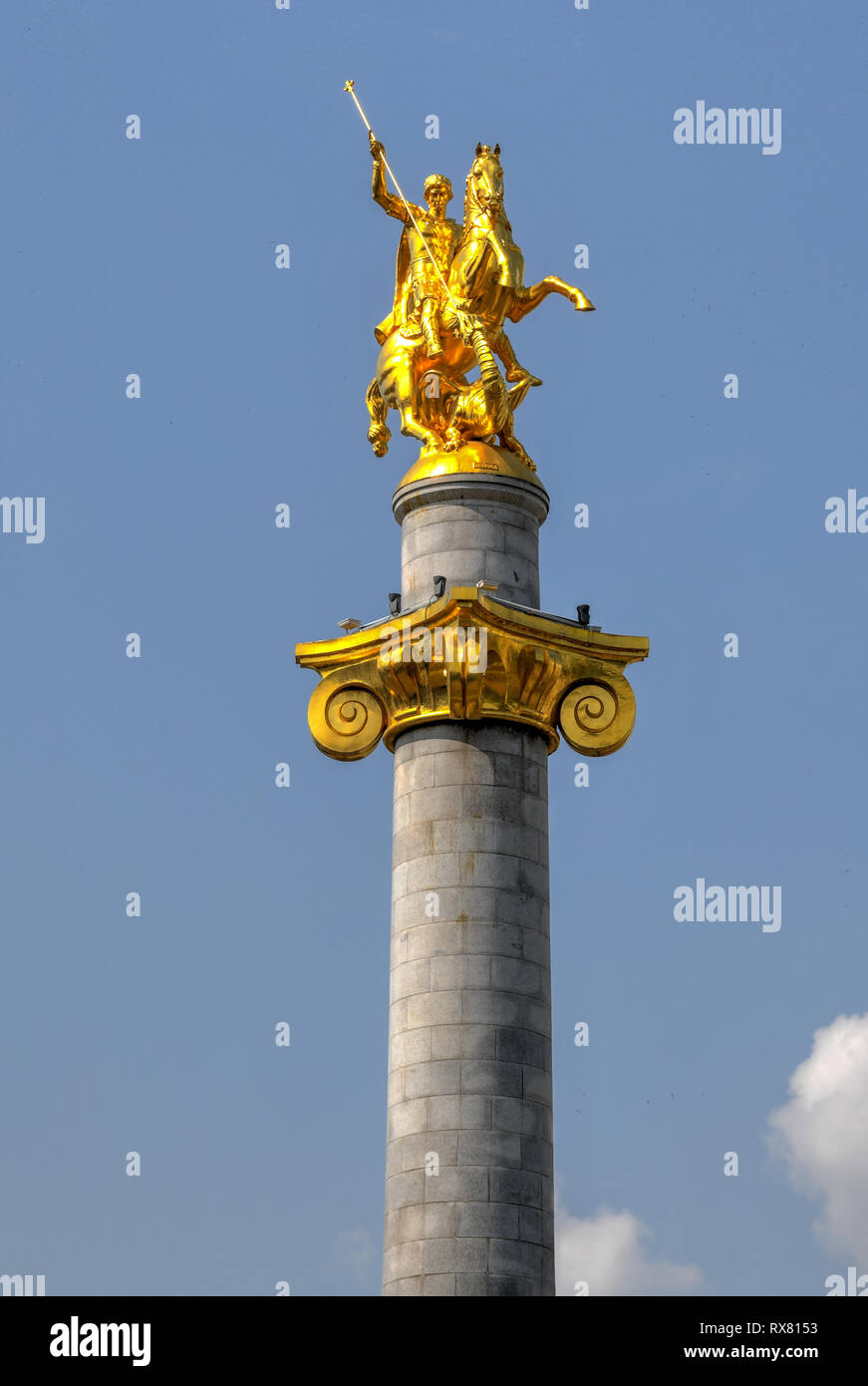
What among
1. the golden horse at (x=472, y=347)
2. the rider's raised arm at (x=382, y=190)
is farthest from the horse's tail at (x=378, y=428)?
the rider's raised arm at (x=382, y=190)

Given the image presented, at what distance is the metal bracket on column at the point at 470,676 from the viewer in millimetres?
45844

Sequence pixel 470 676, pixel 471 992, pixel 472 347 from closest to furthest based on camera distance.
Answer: pixel 471 992
pixel 470 676
pixel 472 347

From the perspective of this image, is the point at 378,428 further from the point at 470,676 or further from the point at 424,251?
the point at 470,676

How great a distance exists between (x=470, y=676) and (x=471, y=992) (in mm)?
5415

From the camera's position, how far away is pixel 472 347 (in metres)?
49.3

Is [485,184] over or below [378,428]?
over

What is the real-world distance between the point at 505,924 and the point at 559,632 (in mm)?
5463

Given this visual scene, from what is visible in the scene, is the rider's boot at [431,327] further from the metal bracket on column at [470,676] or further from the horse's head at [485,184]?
the metal bracket on column at [470,676]

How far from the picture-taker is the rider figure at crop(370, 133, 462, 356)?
49.6 meters

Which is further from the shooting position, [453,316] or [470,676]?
[453,316]

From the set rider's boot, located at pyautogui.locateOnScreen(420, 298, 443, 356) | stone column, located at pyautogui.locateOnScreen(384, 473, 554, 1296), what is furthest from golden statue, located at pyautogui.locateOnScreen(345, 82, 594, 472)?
stone column, located at pyautogui.locateOnScreen(384, 473, 554, 1296)

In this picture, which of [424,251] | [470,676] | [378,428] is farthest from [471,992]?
[424,251]
